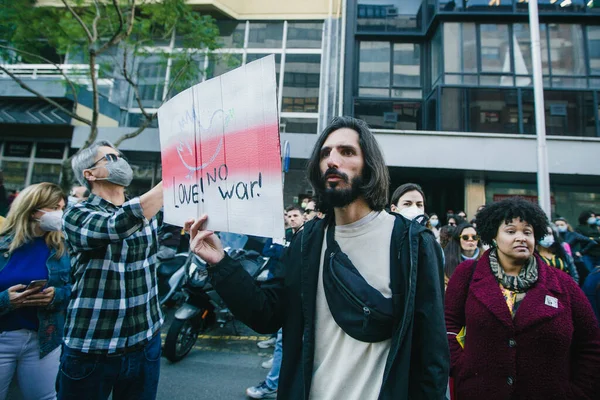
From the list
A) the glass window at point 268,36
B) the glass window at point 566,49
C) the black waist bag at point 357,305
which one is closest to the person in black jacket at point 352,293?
the black waist bag at point 357,305

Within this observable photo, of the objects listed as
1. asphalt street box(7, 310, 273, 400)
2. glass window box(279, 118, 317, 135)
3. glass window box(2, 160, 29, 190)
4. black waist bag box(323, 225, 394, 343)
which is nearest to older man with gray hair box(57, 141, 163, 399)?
black waist bag box(323, 225, 394, 343)

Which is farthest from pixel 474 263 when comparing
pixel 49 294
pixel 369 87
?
pixel 369 87

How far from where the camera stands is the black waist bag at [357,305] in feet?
→ 4.02

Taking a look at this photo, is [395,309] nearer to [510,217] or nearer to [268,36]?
[510,217]

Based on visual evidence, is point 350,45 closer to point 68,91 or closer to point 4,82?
point 68,91

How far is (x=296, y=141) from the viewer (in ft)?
40.8

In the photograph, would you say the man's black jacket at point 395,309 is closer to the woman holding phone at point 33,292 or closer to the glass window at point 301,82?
the woman holding phone at point 33,292

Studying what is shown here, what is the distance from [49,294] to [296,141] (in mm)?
10697

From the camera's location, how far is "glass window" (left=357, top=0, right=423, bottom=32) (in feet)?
45.1

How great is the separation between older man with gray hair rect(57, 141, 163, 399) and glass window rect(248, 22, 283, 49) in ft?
46.9

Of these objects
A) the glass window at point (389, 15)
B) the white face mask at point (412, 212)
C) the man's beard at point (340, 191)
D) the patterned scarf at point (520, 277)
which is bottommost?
the patterned scarf at point (520, 277)

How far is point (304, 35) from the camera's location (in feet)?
48.2

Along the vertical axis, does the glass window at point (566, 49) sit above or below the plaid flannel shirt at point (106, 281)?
above

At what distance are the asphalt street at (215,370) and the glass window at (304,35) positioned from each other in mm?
12875
